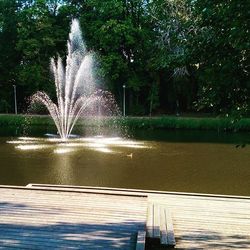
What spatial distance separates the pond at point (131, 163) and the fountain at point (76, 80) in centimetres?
→ 1135

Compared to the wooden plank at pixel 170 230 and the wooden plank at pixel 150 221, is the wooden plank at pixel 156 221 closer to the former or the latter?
the wooden plank at pixel 150 221

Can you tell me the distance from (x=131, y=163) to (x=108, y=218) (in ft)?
29.3

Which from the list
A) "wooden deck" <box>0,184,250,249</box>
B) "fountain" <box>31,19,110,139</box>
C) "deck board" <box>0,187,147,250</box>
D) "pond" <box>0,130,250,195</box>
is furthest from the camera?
"fountain" <box>31,19,110,139</box>

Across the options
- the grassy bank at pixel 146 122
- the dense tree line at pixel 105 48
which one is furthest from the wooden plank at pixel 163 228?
the dense tree line at pixel 105 48

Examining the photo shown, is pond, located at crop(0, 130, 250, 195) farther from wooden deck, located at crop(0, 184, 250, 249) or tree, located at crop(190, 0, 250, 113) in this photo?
tree, located at crop(190, 0, 250, 113)

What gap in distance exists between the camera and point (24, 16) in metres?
36.3

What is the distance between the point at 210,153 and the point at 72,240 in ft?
→ 44.4

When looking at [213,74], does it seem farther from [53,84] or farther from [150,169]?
[53,84]

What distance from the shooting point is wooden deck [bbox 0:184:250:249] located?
5551 millimetres

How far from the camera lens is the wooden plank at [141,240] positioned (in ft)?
16.8

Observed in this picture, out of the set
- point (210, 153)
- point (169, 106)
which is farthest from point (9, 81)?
point (210, 153)

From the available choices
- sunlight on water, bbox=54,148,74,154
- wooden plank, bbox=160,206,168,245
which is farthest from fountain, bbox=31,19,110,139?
wooden plank, bbox=160,206,168,245

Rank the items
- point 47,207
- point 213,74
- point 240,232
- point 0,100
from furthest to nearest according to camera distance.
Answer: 1. point 0,100
2. point 47,207
3. point 240,232
4. point 213,74

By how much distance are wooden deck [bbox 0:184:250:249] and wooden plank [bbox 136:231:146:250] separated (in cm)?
3
